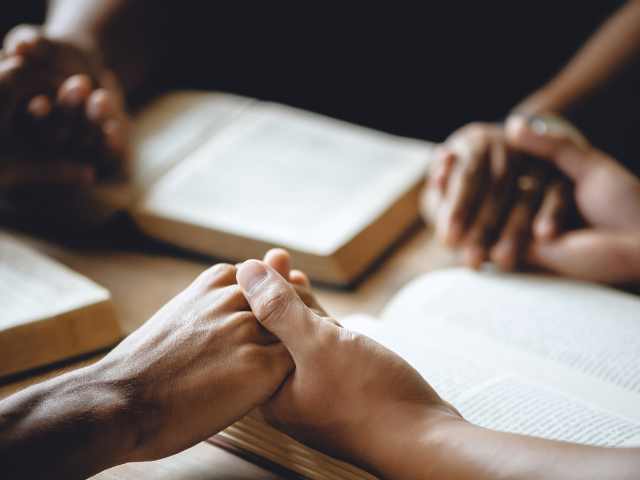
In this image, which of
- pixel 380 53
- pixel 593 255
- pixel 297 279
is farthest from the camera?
pixel 380 53

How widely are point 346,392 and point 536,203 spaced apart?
588 mm

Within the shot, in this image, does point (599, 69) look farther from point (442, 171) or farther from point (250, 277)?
point (250, 277)

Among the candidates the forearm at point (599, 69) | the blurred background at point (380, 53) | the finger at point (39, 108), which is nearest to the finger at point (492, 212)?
the forearm at point (599, 69)

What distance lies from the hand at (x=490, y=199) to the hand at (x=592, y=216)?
0.09 ft

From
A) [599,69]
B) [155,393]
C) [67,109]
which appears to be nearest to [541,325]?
[155,393]

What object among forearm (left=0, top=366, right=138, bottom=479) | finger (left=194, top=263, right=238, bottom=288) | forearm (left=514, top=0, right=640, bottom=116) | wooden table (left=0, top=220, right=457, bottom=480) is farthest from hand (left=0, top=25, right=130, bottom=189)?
forearm (left=514, top=0, right=640, bottom=116)

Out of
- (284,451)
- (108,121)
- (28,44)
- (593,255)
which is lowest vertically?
(284,451)

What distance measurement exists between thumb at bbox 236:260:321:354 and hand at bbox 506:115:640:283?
51 cm

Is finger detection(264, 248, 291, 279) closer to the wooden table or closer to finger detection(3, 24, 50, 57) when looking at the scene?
the wooden table

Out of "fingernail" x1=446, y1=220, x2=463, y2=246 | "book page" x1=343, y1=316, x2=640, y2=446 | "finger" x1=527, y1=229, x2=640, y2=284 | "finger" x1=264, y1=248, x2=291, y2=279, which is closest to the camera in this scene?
"book page" x1=343, y1=316, x2=640, y2=446

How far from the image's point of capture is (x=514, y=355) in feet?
2.22

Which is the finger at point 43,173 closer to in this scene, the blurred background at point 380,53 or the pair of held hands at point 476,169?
the pair of held hands at point 476,169

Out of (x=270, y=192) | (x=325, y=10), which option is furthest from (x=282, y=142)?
(x=325, y=10)

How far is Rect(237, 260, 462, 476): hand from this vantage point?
0.51 m
